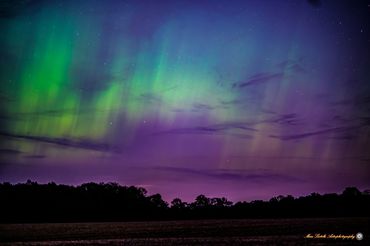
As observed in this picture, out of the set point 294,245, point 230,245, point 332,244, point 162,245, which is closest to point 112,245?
point 162,245

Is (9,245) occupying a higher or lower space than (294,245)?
lower

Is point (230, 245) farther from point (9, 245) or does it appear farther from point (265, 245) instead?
point (9, 245)

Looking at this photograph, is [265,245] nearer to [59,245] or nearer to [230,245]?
[230,245]

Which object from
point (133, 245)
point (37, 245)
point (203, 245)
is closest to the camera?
point (203, 245)

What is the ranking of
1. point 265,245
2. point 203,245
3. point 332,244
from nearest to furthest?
point 332,244 → point 265,245 → point 203,245

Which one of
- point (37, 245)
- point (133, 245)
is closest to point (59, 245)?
point (37, 245)

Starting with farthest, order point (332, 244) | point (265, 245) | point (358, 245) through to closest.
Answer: point (265, 245) < point (332, 244) < point (358, 245)

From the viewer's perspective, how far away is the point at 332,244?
65.7m

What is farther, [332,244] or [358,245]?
[332,244]

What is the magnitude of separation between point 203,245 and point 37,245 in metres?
36.1

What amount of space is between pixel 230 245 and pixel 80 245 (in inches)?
1249

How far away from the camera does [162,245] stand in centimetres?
8094

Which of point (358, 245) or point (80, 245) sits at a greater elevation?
point (358, 245)

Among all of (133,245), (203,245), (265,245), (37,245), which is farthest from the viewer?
(37,245)
